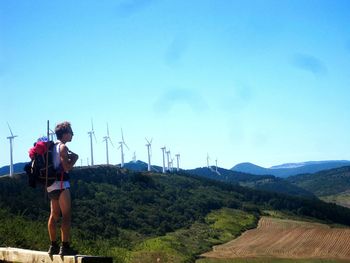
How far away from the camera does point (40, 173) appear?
863cm


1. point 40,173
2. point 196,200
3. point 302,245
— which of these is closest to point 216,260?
point 302,245

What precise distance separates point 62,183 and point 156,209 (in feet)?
372

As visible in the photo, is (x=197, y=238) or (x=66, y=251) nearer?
(x=66, y=251)

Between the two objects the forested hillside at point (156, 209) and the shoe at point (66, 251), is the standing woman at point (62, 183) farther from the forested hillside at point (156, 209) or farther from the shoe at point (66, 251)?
the forested hillside at point (156, 209)

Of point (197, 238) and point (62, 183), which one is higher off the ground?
point (62, 183)

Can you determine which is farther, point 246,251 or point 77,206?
point 77,206

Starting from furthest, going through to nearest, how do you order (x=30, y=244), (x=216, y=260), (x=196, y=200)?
(x=196, y=200)
(x=216, y=260)
(x=30, y=244)

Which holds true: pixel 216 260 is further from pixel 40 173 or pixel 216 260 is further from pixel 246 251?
pixel 40 173

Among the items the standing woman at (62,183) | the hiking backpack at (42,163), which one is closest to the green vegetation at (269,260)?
the standing woman at (62,183)

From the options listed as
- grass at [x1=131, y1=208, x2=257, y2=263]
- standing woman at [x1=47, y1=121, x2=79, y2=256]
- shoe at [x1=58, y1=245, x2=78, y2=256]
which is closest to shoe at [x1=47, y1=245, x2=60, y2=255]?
standing woman at [x1=47, y1=121, x2=79, y2=256]

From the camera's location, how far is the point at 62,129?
8.71m

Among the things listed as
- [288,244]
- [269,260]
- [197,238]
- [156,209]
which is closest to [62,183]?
[269,260]

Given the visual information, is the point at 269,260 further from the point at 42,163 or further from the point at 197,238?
the point at 42,163

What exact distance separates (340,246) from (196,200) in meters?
54.9
